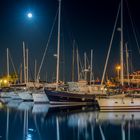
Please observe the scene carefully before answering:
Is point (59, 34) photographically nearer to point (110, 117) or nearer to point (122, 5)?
point (122, 5)

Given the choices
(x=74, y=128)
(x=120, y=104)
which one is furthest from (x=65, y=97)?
(x=74, y=128)

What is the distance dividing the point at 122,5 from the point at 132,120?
17.6m

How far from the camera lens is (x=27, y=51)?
77.4 m

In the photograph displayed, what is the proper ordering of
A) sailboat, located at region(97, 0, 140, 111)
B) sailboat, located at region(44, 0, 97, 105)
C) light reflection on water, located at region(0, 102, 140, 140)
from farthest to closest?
1. sailboat, located at region(44, 0, 97, 105)
2. sailboat, located at region(97, 0, 140, 111)
3. light reflection on water, located at region(0, 102, 140, 140)

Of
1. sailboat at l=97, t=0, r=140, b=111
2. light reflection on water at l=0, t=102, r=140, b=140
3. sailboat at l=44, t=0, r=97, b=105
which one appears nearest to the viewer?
light reflection on water at l=0, t=102, r=140, b=140

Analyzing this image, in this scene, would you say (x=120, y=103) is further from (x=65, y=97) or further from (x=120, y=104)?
(x=65, y=97)

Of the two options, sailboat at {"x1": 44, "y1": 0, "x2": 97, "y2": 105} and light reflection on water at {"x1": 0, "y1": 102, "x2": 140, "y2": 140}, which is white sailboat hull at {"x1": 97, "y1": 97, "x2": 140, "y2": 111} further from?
sailboat at {"x1": 44, "y1": 0, "x2": 97, "y2": 105}

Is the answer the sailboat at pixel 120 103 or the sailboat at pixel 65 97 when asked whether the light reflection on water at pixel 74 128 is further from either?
the sailboat at pixel 65 97

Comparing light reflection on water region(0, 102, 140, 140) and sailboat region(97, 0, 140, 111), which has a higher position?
sailboat region(97, 0, 140, 111)

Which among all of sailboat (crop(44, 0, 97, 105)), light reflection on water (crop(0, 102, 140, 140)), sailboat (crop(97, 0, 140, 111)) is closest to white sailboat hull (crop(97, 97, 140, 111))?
sailboat (crop(97, 0, 140, 111))

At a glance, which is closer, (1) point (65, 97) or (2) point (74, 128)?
(2) point (74, 128)

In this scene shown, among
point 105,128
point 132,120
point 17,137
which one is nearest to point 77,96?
point 132,120

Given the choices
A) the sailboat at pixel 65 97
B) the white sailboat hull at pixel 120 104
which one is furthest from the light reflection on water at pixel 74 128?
the sailboat at pixel 65 97

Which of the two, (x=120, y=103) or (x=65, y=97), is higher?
(x=65, y=97)
